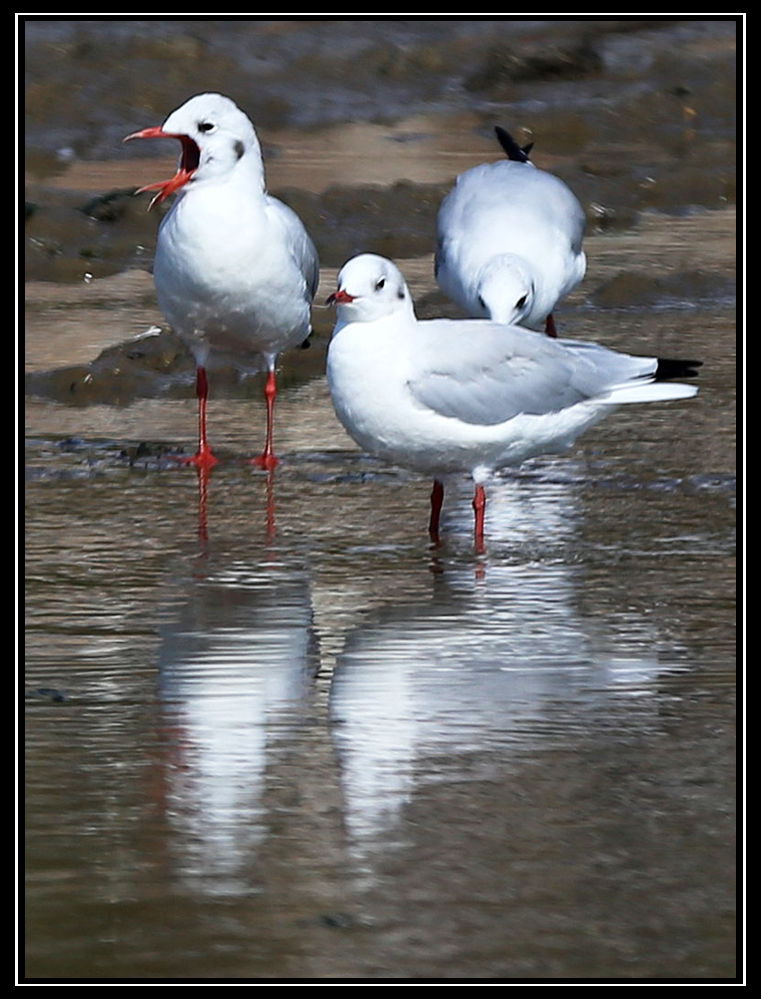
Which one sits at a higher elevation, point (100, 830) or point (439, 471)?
point (439, 471)

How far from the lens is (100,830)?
14.3 feet

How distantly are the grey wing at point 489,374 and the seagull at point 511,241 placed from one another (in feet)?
3.29

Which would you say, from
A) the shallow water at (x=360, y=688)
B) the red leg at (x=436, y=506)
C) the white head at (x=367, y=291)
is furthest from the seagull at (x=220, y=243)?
the white head at (x=367, y=291)

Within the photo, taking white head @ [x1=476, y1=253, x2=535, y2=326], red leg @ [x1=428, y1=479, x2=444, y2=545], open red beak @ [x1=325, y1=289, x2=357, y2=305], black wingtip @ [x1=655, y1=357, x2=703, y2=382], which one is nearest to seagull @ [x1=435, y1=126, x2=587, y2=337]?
white head @ [x1=476, y1=253, x2=535, y2=326]

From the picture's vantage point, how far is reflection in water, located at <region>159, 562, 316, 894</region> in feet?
14.1

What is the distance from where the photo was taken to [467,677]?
5.36 m

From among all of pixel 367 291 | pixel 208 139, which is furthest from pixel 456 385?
pixel 208 139

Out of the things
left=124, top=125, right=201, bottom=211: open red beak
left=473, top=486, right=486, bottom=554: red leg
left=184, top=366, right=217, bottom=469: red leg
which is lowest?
left=473, top=486, right=486, bottom=554: red leg

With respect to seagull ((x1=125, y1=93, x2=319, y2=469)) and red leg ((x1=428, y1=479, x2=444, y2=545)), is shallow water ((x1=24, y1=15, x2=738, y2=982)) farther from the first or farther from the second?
seagull ((x1=125, y1=93, x2=319, y2=469))

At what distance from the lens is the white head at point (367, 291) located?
6.55m

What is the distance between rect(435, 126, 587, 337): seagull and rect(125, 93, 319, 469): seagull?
0.73 meters

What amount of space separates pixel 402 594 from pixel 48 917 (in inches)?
92.9

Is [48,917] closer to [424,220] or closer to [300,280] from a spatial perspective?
[300,280]
